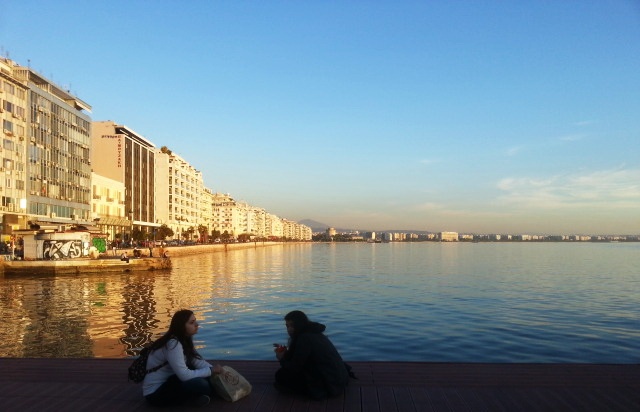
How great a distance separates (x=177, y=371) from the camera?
837 centimetres

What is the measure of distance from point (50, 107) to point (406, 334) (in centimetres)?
8601

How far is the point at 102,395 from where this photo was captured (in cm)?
938

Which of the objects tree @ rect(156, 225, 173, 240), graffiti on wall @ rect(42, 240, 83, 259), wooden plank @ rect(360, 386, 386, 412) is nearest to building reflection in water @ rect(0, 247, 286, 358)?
graffiti on wall @ rect(42, 240, 83, 259)

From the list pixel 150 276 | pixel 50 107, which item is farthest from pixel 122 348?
pixel 50 107

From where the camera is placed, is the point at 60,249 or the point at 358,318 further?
the point at 60,249

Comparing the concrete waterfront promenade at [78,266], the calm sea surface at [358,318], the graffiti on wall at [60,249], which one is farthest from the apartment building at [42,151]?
the calm sea surface at [358,318]

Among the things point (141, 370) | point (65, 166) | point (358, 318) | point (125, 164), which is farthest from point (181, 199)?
point (141, 370)

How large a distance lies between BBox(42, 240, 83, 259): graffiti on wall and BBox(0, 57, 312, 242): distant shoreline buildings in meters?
4.00

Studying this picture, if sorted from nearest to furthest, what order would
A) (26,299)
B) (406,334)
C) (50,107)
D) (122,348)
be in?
(122,348)
(406,334)
(26,299)
(50,107)

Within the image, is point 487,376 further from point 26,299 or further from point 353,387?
point 26,299

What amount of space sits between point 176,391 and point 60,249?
207 ft

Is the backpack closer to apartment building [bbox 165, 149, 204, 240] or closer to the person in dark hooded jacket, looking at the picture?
the person in dark hooded jacket

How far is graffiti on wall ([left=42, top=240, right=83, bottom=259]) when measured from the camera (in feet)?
210

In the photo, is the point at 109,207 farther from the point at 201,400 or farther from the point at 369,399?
the point at 369,399
